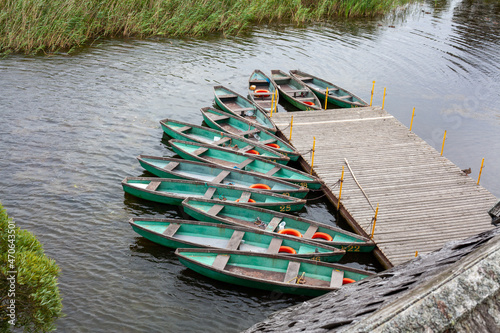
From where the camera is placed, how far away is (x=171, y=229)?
52.1 feet

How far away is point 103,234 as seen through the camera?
1673cm

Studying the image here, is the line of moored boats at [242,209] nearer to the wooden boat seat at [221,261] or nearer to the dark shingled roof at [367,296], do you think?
the wooden boat seat at [221,261]

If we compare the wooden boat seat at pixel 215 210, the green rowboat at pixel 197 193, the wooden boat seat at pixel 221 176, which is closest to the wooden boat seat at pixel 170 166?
the green rowboat at pixel 197 193

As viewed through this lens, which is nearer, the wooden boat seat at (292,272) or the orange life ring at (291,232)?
the wooden boat seat at (292,272)

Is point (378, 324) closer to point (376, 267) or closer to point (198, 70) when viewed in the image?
point (376, 267)

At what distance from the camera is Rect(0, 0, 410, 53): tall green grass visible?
96.6ft

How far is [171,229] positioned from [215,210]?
1760 millimetres

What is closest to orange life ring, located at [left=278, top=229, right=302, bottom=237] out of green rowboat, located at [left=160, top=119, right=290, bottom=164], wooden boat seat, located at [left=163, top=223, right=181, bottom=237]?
wooden boat seat, located at [left=163, top=223, right=181, bottom=237]

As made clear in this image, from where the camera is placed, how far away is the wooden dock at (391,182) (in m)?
16.1

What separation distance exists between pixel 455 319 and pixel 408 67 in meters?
32.4

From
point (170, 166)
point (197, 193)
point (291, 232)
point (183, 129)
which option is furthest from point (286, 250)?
point (183, 129)

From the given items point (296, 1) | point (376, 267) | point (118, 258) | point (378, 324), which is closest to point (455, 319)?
point (378, 324)

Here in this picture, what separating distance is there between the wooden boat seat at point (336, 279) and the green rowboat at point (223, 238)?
2.30 feet

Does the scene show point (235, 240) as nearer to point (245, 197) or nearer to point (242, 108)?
point (245, 197)
